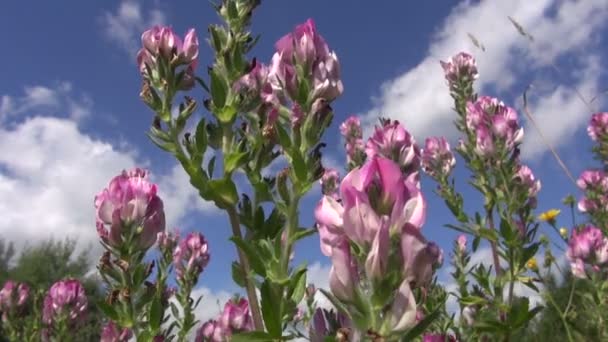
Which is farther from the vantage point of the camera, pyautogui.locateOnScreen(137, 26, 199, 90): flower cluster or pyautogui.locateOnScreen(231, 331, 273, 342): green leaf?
pyautogui.locateOnScreen(137, 26, 199, 90): flower cluster

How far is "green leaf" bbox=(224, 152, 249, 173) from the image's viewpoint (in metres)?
1.97

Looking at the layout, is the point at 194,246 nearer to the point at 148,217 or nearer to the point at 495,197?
the point at 495,197

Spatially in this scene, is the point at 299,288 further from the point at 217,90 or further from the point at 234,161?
the point at 217,90

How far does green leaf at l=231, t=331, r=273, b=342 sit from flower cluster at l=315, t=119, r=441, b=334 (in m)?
0.46

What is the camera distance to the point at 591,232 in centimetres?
671

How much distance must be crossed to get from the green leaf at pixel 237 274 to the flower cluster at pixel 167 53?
74cm

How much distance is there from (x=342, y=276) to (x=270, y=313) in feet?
1.57

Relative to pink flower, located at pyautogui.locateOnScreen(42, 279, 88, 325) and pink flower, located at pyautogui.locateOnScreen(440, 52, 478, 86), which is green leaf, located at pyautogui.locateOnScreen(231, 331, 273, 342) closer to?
pink flower, located at pyautogui.locateOnScreen(42, 279, 88, 325)

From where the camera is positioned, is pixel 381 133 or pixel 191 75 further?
pixel 381 133

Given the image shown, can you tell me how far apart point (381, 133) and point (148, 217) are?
3.79ft

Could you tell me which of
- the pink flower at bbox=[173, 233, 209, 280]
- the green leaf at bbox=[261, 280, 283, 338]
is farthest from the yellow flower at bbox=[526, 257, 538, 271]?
the green leaf at bbox=[261, 280, 283, 338]

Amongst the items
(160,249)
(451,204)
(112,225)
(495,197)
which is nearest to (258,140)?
(112,225)

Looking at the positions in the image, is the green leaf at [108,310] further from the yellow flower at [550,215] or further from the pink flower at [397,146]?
the yellow flower at [550,215]

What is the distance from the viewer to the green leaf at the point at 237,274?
1961 mm
